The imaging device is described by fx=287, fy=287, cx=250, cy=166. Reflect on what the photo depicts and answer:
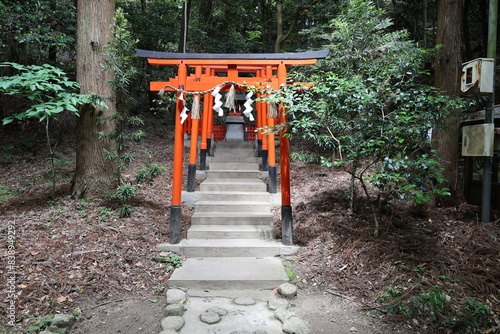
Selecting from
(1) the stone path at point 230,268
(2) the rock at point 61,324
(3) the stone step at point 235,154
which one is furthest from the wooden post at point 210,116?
(2) the rock at point 61,324

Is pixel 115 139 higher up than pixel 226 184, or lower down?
higher up

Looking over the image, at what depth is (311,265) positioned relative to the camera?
4.42 m

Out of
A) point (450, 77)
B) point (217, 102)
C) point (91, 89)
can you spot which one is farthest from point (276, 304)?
point (450, 77)

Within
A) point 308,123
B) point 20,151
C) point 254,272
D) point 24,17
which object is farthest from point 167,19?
point 254,272

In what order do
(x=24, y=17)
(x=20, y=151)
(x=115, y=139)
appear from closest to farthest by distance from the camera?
(x=115, y=139), (x=24, y=17), (x=20, y=151)

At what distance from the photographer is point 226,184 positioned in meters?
6.51

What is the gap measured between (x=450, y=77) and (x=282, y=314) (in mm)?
5543

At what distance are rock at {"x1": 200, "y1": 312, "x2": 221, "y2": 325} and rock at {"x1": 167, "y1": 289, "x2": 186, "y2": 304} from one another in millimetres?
418

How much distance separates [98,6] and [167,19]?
831 cm

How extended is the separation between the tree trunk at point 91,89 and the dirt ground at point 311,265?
0.45 metres

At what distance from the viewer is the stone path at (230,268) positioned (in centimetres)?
319

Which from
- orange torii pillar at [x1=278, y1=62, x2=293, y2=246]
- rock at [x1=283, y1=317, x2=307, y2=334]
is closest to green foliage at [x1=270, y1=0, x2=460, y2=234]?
orange torii pillar at [x1=278, y1=62, x2=293, y2=246]

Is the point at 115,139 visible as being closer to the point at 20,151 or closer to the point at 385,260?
the point at 385,260

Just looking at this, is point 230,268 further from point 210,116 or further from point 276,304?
point 210,116
